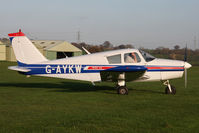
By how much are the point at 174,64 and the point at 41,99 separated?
20.0ft

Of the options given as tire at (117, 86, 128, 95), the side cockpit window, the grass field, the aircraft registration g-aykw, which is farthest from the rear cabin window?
the grass field

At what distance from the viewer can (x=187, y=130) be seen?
6348 millimetres

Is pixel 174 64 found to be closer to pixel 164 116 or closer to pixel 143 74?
pixel 143 74

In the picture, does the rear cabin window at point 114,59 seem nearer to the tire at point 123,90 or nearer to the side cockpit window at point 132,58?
the side cockpit window at point 132,58

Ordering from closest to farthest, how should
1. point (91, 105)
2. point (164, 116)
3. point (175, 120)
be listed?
point (175, 120) → point (164, 116) → point (91, 105)

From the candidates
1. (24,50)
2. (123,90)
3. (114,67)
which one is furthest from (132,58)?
(24,50)

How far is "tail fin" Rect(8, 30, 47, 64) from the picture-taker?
14352 millimetres

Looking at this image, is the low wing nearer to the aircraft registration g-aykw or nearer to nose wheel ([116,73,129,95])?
the aircraft registration g-aykw

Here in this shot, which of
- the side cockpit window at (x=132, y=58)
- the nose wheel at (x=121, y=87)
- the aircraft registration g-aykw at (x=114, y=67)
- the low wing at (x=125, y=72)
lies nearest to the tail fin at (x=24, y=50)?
the aircraft registration g-aykw at (x=114, y=67)

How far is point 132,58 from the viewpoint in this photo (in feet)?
43.3

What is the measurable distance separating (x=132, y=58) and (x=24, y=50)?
5465mm

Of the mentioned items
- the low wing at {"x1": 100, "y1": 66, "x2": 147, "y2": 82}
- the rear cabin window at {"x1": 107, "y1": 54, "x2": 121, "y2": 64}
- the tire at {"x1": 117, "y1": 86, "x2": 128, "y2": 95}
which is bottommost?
the tire at {"x1": 117, "y1": 86, "x2": 128, "y2": 95}

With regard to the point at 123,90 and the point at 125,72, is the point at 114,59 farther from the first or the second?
the point at 123,90

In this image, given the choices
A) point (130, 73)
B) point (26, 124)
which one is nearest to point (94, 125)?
point (26, 124)
